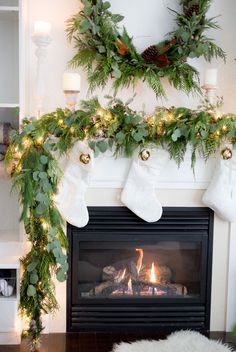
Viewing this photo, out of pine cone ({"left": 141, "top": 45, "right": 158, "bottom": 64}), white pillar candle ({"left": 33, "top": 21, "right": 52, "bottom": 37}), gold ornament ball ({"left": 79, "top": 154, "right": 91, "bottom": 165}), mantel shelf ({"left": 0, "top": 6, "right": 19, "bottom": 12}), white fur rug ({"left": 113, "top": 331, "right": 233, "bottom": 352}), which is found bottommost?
white fur rug ({"left": 113, "top": 331, "right": 233, "bottom": 352})

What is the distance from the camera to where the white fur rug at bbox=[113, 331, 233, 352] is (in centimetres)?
270

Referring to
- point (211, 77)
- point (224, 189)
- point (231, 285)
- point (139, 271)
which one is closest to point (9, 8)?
point (211, 77)

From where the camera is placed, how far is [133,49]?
2818 mm

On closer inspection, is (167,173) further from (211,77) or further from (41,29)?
(41,29)

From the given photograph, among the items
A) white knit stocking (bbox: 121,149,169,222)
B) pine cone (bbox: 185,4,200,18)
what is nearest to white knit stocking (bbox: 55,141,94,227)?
white knit stocking (bbox: 121,149,169,222)

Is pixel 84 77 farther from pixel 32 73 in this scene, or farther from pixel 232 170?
pixel 232 170

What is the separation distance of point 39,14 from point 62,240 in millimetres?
1286

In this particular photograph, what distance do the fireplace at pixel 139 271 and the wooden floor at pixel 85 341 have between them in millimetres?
66

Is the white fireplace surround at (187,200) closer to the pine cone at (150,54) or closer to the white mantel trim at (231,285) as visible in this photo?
the white mantel trim at (231,285)

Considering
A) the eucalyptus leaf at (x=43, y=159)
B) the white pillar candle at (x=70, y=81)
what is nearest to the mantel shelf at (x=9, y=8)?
the white pillar candle at (x=70, y=81)

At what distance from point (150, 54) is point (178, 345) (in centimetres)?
160

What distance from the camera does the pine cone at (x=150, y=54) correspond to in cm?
283

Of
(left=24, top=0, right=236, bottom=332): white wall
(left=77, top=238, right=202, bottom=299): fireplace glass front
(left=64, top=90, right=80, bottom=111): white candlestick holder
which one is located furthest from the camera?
(left=77, top=238, right=202, bottom=299): fireplace glass front

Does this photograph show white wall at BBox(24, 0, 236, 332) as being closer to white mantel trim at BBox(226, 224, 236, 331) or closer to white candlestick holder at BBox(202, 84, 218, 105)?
white mantel trim at BBox(226, 224, 236, 331)
